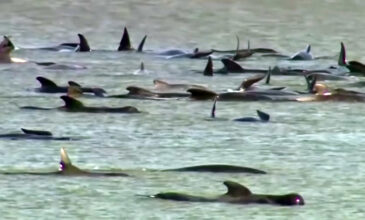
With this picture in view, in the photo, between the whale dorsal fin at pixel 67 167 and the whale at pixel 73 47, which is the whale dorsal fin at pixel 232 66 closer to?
the whale at pixel 73 47

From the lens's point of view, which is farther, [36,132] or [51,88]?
[51,88]

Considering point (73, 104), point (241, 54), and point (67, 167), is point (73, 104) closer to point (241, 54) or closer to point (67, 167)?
point (67, 167)

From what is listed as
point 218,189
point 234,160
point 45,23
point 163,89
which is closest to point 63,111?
point 163,89

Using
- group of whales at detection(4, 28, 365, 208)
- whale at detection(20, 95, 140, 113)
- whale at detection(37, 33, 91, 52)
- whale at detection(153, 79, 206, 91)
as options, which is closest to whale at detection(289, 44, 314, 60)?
group of whales at detection(4, 28, 365, 208)

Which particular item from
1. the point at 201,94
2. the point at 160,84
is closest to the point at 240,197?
the point at 201,94

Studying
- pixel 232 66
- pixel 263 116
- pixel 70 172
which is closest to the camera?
pixel 70 172

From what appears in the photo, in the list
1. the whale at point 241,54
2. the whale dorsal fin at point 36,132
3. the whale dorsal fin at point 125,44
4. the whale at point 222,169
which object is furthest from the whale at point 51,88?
the whale at point 222,169

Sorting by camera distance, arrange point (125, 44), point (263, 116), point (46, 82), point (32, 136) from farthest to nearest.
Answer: point (125, 44), point (46, 82), point (263, 116), point (32, 136)
